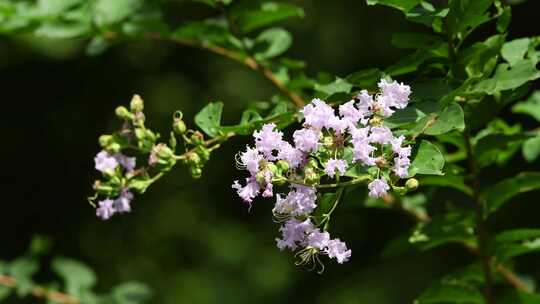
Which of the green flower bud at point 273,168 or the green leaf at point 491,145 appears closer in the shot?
the green flower bud at point 273,168

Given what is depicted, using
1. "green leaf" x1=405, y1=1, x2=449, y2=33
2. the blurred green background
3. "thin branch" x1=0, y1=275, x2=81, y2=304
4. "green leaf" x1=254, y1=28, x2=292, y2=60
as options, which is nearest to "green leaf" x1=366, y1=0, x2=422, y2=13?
"green leaf" x1=405, y1=1, x2=449, y2=33

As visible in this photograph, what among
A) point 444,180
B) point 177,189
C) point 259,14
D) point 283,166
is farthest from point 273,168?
point 177,189

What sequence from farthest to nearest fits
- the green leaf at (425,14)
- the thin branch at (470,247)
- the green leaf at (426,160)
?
the thin branch at (470,247) < the green leaf at (425,14) < the green leaf at (426,160)

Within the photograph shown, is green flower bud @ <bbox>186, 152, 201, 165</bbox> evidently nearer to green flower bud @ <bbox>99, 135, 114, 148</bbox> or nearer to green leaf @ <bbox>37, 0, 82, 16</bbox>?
green flower bud @ <bbox>99, 135, 114, 148</bbox>

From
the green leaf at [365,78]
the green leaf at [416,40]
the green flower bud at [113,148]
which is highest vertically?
the green flower bud at [113,148]

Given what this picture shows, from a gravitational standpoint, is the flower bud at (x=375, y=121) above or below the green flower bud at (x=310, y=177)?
below

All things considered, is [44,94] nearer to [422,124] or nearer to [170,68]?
[170,68]

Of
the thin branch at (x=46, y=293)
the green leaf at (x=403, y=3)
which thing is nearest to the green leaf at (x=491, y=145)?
the green leaf at (x=403, y=3)

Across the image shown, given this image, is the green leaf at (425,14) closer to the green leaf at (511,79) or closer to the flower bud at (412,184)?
the green leaf at (511,79)
